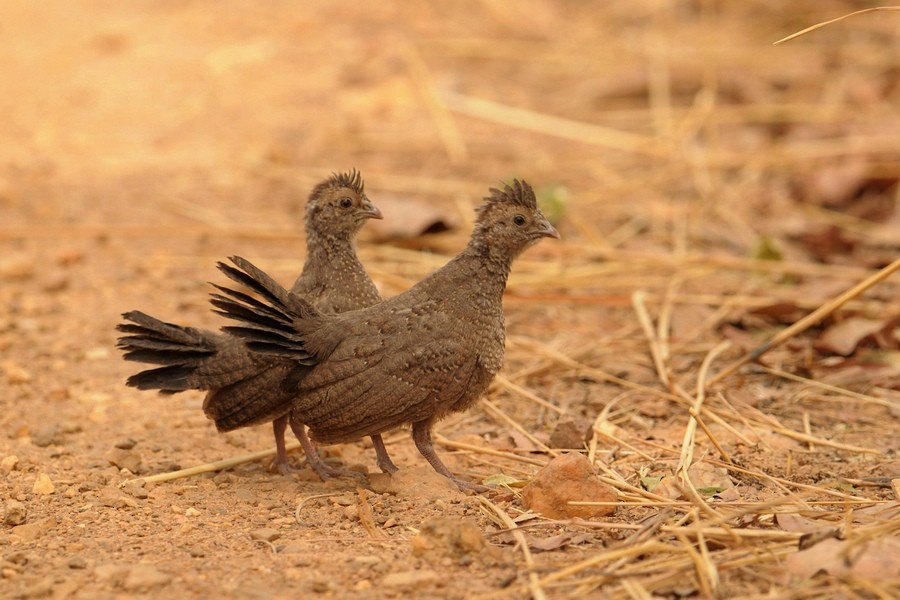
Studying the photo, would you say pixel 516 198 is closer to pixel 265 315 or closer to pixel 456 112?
pixel 265 315

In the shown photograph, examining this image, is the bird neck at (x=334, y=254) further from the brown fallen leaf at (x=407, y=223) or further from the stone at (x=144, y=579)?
the brown fallen leaf at (x=407, y=223)

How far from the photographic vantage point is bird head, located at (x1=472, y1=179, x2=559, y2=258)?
4.66 metres

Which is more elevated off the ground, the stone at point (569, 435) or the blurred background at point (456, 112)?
the blurred background at point (456, 112)

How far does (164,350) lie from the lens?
454 centimetres

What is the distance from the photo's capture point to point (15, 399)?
17.7ft

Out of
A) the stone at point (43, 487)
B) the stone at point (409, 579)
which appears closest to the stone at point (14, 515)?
the stone at point (43, 487)

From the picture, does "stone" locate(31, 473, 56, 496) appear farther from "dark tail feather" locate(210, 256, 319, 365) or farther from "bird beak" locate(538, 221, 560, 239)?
"bird beak" locate(538, 221, 560, 239)

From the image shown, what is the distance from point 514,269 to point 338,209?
240cm

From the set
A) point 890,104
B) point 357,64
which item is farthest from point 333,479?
point 890,104

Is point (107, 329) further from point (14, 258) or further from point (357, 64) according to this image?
point (357, 64)

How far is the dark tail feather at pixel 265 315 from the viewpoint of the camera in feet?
14.1

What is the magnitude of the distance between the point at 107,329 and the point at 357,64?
5307mm

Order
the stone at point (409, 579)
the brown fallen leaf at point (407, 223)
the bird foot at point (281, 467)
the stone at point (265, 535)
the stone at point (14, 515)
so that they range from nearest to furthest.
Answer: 1. the stone at point (409, 579)
2. the stone at point (265, 535)
3. the stone at point (14, 515)
4. the bird foot at point (281, 467)
5. the brown fallen leaf at point (407, 223)

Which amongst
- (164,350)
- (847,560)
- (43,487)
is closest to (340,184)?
(164,350)
